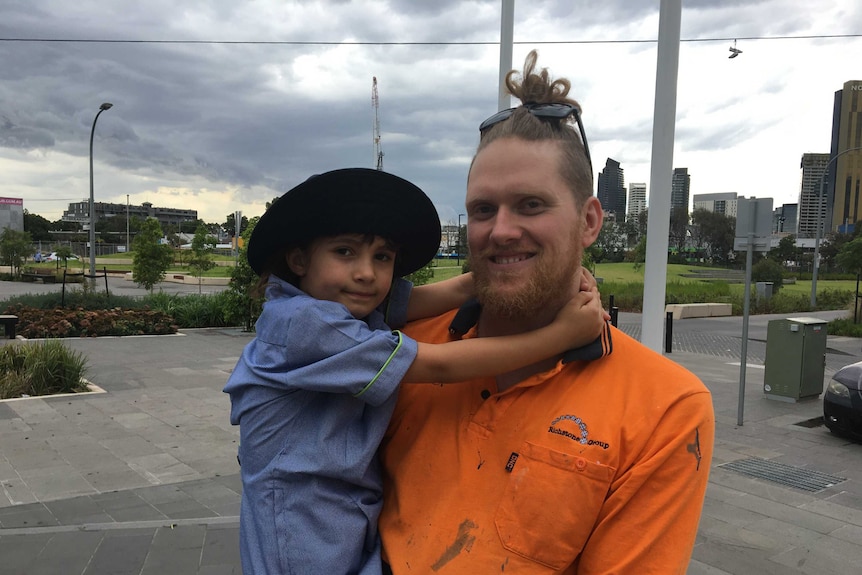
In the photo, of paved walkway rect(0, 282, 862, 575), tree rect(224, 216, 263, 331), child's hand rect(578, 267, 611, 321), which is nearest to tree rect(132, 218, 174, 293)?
tree rect(224, 216, 263, 331)

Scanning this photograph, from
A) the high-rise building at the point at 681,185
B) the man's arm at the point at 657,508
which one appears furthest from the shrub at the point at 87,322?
the high-rise building at the point at 681,185

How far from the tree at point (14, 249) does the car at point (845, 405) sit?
140 ft

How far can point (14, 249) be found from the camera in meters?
38.0

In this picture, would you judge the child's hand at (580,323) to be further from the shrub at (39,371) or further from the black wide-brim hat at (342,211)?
the shrub at (39,371)

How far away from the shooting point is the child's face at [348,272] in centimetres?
164

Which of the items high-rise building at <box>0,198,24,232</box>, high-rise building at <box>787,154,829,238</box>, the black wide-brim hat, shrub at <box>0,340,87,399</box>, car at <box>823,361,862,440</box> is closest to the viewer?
the black wide-brim hat

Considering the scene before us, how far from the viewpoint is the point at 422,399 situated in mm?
1604

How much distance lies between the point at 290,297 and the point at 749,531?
15.5 ft

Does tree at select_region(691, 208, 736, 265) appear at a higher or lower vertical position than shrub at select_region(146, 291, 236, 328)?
higher

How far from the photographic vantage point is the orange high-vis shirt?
1206 millimetres

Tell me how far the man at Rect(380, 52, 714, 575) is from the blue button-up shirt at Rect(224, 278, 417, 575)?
10 centimetres

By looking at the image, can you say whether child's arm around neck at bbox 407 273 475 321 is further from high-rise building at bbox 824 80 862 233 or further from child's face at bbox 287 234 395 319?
high-rise building at bbox 824 80 862 233

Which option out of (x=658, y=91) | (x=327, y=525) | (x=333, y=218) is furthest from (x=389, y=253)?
(x=658, y=91)

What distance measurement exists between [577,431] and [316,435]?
61cm
